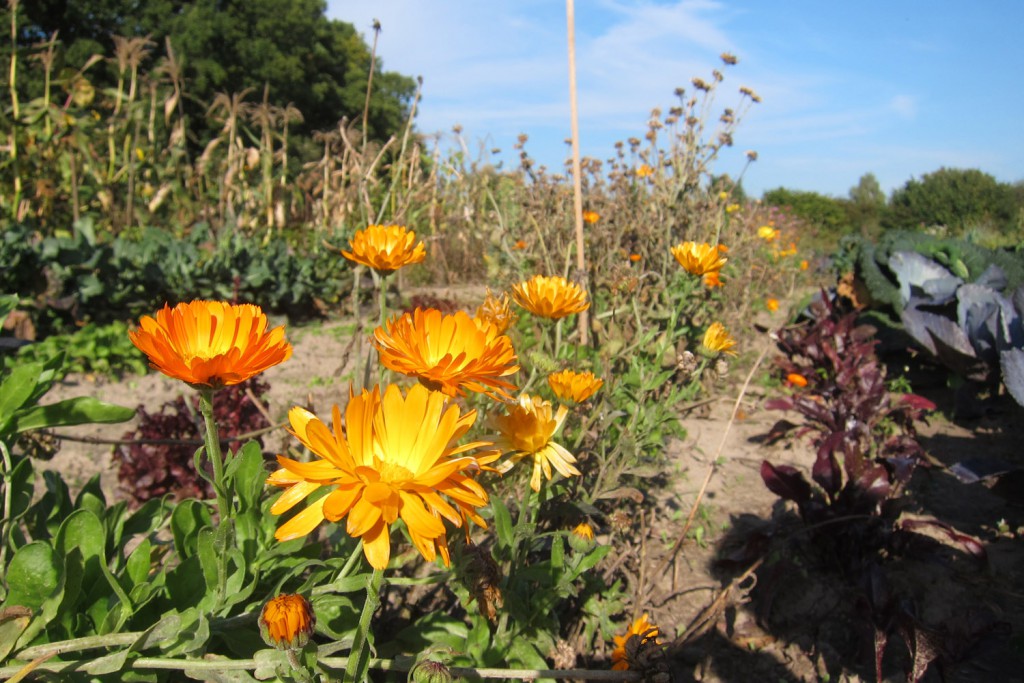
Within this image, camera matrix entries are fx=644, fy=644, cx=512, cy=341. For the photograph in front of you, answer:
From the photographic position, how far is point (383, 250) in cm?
143

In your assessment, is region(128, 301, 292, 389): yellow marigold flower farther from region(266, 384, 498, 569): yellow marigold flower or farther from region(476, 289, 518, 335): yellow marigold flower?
region(476, 289, 518, 335): yellow marigold flower

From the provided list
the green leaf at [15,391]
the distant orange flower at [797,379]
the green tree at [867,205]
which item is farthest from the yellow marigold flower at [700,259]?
the green tree at [867,205]

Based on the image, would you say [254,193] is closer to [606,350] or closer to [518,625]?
[606,350]

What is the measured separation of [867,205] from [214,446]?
2531 centimetres

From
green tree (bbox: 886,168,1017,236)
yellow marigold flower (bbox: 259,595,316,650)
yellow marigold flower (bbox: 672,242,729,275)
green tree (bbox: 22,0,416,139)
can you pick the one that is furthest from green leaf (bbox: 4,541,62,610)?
green tree (bbox: 886,168,1017,236)

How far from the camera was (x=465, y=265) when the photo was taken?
26.0 ft

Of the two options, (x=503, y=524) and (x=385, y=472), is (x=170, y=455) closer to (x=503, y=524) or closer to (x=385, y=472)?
(x=503, y=524)

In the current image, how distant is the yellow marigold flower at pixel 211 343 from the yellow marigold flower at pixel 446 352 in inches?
6.9

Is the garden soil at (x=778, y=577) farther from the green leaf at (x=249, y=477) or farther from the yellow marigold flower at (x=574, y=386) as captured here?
the yellow marigold flower at (x=574, y=386)

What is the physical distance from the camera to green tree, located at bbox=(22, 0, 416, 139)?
21.2 m

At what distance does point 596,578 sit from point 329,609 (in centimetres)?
77

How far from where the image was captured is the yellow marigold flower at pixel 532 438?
43.1 inches

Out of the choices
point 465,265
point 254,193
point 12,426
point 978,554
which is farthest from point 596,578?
point 254,193

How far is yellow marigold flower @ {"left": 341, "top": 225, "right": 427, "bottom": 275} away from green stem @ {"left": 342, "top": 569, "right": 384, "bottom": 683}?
71 centimetres
